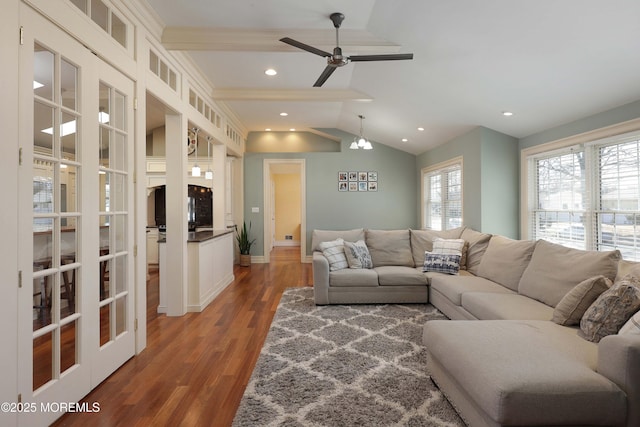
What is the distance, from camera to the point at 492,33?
2.72 m

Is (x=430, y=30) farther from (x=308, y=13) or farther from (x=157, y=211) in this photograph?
(x=157, y=211)

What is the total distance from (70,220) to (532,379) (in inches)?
104

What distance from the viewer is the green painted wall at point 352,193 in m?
7.25

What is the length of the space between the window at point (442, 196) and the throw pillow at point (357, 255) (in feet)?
6.80

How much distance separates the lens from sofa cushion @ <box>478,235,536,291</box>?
3.20m

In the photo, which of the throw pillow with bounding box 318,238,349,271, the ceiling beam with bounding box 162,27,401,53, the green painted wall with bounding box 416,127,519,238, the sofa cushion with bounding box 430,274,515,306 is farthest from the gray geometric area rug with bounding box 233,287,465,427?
the ceiling beam with bounding box 162,27,401,53

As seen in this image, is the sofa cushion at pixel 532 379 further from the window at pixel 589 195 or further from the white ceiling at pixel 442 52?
the white ceiling at pixel 442 52

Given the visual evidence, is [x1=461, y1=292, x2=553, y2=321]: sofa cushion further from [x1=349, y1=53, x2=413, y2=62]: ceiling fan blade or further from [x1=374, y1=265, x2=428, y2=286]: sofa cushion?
[x1=349, y1=53, x2=413, y2=62]: ceiling fan blade

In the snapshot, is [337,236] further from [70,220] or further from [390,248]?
[70,220]

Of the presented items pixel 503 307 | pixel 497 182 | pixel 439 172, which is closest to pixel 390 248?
pixel 497 182

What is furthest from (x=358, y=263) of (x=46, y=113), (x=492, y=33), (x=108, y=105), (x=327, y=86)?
(x=46, y=113)

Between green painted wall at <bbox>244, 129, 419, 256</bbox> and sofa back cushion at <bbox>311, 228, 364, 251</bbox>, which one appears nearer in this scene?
sofa back cushion at <bbox>311, 228, 364, 251</bbox>

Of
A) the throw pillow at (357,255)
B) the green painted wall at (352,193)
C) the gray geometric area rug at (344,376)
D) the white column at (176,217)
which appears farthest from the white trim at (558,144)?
the white column at (176,217)

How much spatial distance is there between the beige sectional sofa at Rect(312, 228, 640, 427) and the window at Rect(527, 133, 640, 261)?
0.85 meters
